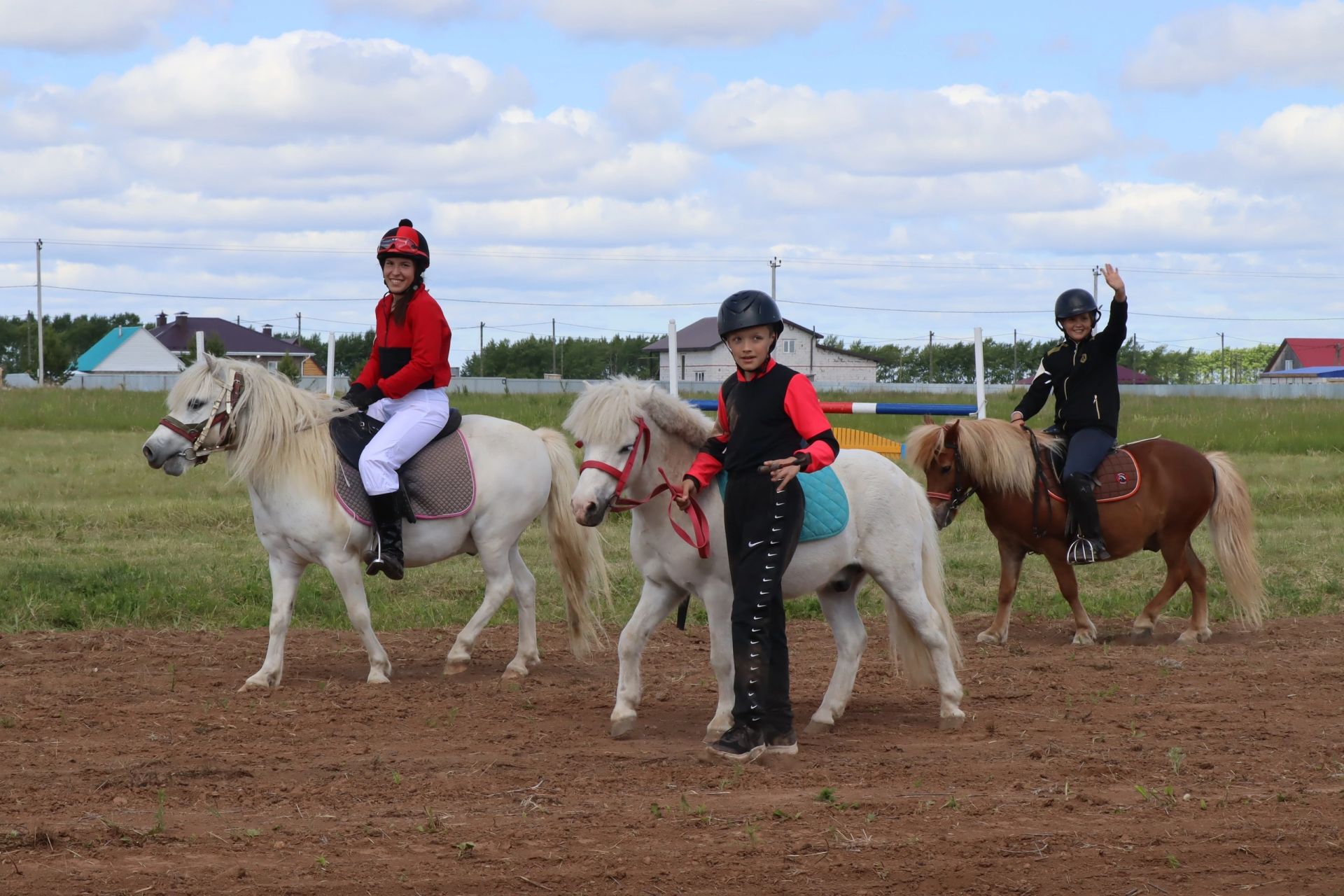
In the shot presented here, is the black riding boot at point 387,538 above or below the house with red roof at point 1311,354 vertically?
below

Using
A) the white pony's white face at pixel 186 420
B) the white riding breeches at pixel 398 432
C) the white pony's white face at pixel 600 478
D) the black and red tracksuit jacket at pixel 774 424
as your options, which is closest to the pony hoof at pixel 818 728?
the black and red tracksuit jacket at pixel 774 424

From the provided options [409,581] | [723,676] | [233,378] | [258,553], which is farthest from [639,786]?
[258,553]

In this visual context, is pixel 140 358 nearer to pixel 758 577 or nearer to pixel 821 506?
pixel 821 506

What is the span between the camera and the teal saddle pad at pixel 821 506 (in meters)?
5.91

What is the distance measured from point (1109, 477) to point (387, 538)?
4913mm

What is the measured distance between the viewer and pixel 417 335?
24.5 ft

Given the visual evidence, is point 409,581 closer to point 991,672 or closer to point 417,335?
point 417,335

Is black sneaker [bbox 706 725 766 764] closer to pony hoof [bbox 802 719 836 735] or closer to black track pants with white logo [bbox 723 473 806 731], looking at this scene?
black track pants with white logo [bbox 723 473 806 731]

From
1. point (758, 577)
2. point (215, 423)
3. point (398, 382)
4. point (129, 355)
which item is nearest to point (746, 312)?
point (758, 577)

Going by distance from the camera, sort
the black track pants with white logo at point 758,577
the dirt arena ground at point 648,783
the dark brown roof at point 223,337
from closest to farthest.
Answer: the dirt arena ground at point 648,783 < the black track pants with white logo at point 758,577 < the dark brown roof at point 223,337

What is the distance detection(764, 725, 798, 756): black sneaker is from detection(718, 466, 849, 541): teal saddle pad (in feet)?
2.77

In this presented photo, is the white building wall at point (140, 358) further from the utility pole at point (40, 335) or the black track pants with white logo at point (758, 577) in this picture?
the black track pants with white logo at point (758, 577)

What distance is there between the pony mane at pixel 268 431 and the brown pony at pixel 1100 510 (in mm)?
3983

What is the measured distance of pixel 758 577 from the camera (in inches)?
218
